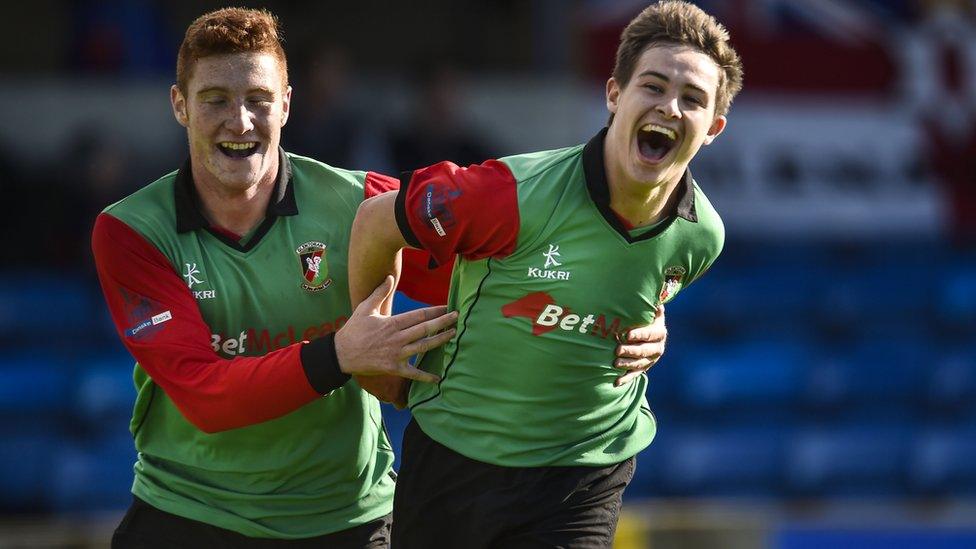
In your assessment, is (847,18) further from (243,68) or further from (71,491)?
(243,68)

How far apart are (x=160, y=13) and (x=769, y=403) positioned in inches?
186

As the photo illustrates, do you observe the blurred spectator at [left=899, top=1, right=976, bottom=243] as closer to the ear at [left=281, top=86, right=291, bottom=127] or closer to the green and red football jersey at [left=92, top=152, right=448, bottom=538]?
the green and red football jersey at [left=92, top=152, right=448, bottom=538]

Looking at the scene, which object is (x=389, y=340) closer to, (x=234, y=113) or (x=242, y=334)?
(x=242, y=334)

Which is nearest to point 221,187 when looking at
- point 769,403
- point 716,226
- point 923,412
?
point 716,226

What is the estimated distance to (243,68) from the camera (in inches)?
134

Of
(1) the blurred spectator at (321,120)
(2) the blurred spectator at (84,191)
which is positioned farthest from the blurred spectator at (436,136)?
(2) the blurred spectator at (84,191)

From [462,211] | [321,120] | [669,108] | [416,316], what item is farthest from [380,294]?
[321,120]

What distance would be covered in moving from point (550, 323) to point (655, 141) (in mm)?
478

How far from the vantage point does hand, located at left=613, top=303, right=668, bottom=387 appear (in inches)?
127

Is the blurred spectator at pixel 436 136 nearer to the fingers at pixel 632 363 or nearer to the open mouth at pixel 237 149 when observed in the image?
the open mouth at pixel 237 149

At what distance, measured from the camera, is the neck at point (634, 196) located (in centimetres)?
317

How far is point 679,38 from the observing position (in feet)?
10.4

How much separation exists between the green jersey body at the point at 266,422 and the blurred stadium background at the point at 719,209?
2.22 meters

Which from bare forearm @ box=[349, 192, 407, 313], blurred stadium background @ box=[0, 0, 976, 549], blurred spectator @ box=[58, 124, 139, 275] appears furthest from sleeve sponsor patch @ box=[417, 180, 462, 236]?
blurred spectator @ box=[58, 124, 139, 275]
